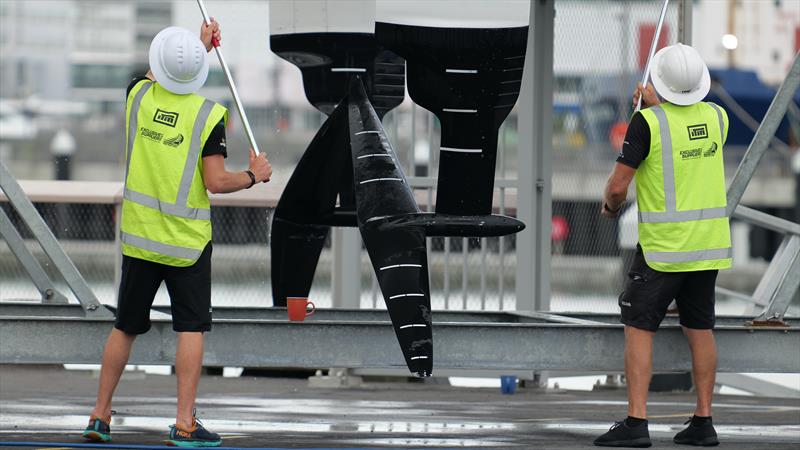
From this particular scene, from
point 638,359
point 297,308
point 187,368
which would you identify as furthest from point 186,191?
point 638,359

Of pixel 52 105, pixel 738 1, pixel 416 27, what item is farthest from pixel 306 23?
pixel 52 105

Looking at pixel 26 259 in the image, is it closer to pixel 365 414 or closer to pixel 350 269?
pixel 365 414

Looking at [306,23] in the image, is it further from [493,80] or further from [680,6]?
[680,6]

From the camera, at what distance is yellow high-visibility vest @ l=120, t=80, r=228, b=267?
700cm

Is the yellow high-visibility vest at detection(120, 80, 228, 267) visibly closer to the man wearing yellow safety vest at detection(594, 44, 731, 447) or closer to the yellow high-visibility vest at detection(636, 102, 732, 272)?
the man wearing yellow safety vest at detection(594, 44, 731, 447)

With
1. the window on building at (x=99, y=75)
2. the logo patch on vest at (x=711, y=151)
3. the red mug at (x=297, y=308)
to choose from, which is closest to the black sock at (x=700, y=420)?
the logo patch on vest at (x=711, y=151)

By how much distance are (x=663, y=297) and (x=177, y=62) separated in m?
2.48

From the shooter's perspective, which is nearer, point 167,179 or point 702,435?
point 167,179

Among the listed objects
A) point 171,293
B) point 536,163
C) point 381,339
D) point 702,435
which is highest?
point 536,163

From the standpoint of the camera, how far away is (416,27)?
728 centimetres

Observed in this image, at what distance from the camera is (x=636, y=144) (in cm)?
729

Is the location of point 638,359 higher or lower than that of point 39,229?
lower

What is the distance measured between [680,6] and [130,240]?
4.38 meters

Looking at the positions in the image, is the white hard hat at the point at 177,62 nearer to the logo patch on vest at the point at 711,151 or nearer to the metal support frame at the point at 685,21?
the logo patch on vest at the point at 711,151
